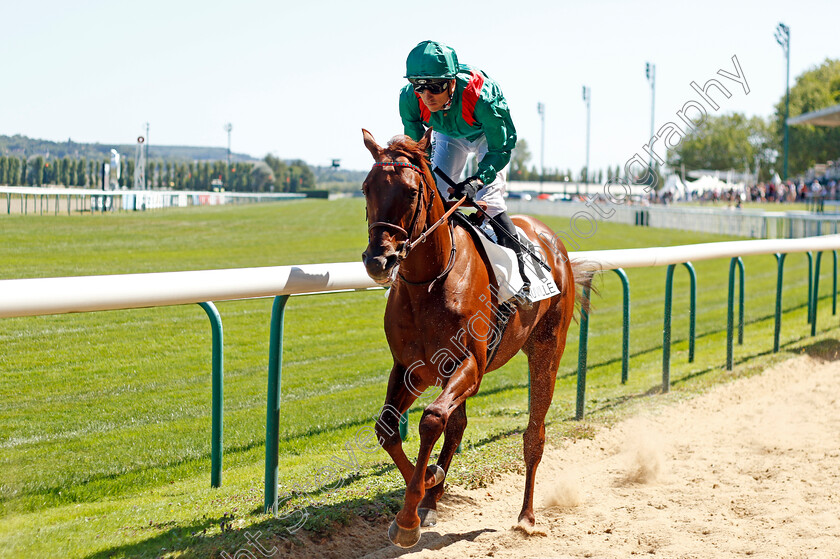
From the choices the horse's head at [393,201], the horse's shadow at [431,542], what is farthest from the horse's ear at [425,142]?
the horse's shadow at [431,542]

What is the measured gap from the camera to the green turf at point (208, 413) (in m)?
3.26

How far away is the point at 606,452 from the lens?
194 inches

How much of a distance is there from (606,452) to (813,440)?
142cm

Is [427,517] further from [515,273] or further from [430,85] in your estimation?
[430,85]

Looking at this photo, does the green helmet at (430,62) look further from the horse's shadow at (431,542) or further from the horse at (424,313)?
the horse's shadow at (431,542)

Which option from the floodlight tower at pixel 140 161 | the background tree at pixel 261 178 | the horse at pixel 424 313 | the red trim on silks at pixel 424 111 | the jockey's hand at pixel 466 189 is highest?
the background tree at pixel 261 178

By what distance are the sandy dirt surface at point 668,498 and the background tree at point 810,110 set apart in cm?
6737

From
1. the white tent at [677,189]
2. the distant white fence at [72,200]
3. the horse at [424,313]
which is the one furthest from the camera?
the white tent at [677,189]

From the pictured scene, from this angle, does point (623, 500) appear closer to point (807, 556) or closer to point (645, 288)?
point (807, 556)

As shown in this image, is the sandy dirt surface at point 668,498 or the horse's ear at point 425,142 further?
the sandy dirt surface at point 668,498

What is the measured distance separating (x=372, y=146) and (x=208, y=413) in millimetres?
2628

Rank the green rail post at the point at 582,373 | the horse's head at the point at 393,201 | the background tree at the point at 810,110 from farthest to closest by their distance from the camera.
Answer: the background tree at the point at 810,110 → the green rail post at the point at 582,373 → the horse's head at the point at 393,201

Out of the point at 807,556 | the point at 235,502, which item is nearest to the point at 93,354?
the point at 235,502

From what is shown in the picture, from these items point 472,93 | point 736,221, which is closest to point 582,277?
point 472,93
